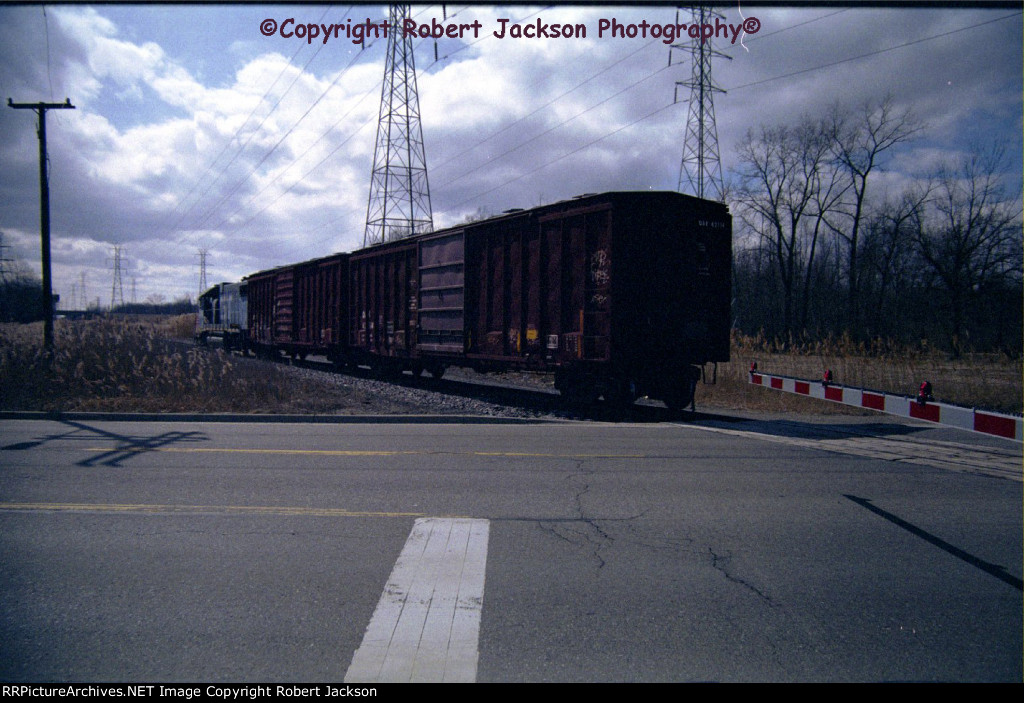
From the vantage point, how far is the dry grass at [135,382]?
40.7ft

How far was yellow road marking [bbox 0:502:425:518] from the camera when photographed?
5422 mm

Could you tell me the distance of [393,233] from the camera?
35531 mm

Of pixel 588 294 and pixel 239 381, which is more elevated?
pixel 588 294

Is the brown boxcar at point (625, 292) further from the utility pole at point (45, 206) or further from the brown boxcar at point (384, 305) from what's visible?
the utility pole at point (45, 206)

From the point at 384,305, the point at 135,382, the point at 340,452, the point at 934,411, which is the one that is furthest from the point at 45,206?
the point at 934,411

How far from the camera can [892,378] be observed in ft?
49.0

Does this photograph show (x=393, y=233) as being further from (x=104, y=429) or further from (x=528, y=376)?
(x=104, y=429)

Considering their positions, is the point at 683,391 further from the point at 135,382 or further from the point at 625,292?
the point at 135,382

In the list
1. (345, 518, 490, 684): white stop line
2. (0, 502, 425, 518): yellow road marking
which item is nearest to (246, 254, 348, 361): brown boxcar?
(0, 502, 425, 518): yellow road marking

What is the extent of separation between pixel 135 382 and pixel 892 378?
17.8m

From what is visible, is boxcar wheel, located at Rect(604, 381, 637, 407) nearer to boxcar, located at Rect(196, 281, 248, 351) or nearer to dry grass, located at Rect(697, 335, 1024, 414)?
dry grass, located at Rect(697, 335, 1024, 414)

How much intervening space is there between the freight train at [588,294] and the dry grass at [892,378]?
6.40ft

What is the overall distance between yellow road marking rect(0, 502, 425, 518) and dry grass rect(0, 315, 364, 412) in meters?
6.58

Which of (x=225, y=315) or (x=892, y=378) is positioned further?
(x=225, y=315)
